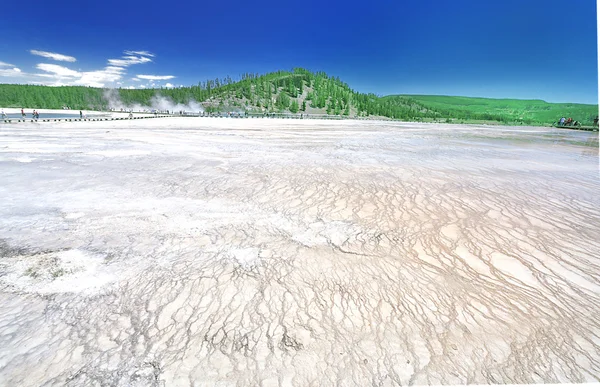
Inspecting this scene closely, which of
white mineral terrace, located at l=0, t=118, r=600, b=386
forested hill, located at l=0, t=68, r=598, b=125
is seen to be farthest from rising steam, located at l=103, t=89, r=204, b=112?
white mineral terrace, located at l=0, t=118, r=600, b=386

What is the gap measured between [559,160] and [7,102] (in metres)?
158

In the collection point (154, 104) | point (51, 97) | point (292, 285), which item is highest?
point (51, 97)

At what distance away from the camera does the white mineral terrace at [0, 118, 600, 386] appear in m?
2.39

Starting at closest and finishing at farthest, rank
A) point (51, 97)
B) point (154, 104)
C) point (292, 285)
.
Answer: point (292, 285)
point (51, 97)
point (154, 104)

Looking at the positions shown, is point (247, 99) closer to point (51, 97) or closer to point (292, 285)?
point (51, 97)

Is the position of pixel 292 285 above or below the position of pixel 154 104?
below

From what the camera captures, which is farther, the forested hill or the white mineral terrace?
the forested hill

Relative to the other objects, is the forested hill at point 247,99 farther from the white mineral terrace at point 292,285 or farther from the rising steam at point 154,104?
the white mineral terrace at point 292,285

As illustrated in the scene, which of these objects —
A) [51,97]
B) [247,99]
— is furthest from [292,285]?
[51,97]

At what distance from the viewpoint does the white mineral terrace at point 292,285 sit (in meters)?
2.39

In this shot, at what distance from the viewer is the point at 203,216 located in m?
5.29

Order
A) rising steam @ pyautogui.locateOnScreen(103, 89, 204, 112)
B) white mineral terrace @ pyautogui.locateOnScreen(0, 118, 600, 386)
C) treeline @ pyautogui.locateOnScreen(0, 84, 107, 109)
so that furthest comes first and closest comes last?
rising steam @ pyautogui.locateOnScreen(103, 89, 204, 112)
treeline @ pyautogui.locateOnScreen(0, 84, 107, 109)
white mineral terrace @ pyautogui.locateOnScreen(0, 118, 600, 386)

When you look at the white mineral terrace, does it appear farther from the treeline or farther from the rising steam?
the treeline

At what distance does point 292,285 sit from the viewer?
11.2 feet
